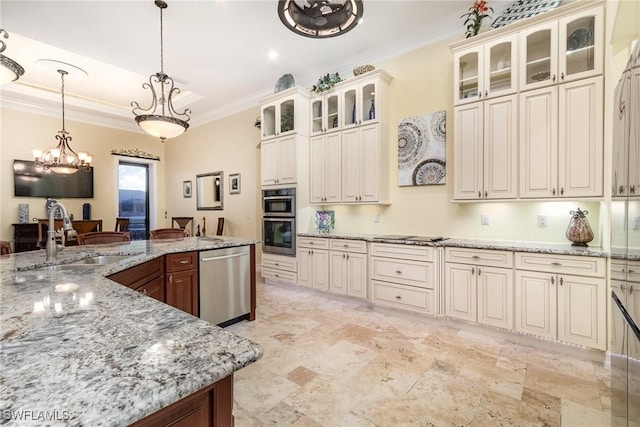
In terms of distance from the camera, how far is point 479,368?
7.36 feet

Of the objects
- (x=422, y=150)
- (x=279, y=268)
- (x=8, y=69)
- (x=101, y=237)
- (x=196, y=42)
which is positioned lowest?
(x=279, y=268)

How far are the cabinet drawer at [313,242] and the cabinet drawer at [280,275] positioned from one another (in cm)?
48

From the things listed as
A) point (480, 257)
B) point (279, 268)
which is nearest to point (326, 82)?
point (279, 268)

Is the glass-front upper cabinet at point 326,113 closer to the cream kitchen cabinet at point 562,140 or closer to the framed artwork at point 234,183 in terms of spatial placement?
the framed artwork at point 234,183

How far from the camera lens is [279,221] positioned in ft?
14.9

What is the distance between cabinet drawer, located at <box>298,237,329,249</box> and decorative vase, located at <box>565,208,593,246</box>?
2581 millimetres

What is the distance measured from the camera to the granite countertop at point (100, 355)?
0.54m

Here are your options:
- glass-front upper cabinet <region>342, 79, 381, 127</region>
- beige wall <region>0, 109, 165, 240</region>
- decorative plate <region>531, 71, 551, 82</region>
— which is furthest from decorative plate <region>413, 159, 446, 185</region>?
beige wall <region>0, 109, 165, 240</region>

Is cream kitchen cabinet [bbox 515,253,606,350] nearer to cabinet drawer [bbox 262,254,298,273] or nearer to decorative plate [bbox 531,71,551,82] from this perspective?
decorative plate [bbox 531,71,551,82]

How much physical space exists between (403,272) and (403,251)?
238mm

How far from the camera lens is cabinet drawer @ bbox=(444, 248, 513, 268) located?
8.82ft

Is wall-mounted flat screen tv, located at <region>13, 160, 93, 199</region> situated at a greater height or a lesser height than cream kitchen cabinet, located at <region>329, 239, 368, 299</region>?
greater

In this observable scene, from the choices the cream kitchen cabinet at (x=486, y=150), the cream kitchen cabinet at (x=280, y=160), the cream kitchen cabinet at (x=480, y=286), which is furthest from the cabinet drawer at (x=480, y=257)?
the cream kitchen cabinet at (x=280, y=160)

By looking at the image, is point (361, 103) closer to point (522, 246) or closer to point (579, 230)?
point (522, 246)
